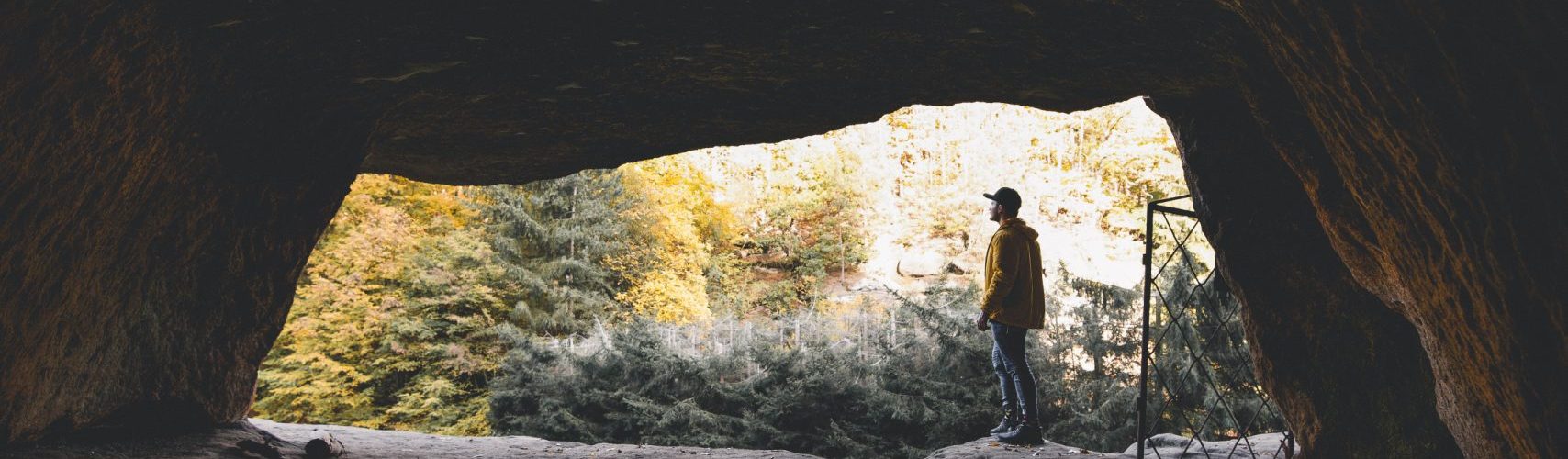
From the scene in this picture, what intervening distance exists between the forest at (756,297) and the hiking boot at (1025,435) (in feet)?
4.49

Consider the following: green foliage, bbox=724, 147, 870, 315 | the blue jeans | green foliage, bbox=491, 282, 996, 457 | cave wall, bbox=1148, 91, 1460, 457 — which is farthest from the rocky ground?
green foliage, bbox=724, 147, 870, 315

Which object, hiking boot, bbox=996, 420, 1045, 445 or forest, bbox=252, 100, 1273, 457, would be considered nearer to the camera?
hiking boot, bbox=996, 420, 1045, 445

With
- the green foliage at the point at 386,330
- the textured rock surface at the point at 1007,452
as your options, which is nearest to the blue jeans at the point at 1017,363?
the textured rock surface at the point at 1007,452

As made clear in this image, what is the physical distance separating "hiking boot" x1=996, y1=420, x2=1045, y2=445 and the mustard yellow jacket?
635mm

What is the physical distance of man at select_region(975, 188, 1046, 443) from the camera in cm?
502

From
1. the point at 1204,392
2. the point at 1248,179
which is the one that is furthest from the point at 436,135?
the point at 1204,392

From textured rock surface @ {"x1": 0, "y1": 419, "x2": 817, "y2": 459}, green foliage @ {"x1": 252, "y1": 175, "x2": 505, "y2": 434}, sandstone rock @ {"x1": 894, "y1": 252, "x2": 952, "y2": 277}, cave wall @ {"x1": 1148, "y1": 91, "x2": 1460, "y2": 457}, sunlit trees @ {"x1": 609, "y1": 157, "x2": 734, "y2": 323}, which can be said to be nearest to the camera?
textured rock surface @ {"x1": 0, "y1": 419, "x2": 817, "y2": 459}

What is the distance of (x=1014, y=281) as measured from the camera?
503 cm

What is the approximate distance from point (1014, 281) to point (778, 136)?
1743 mm

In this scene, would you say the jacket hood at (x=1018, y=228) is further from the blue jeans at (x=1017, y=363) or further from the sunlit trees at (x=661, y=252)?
the sunlit trees at (x=661, y=252)

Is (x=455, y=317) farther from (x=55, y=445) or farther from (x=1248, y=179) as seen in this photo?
(x=1248, y=179)

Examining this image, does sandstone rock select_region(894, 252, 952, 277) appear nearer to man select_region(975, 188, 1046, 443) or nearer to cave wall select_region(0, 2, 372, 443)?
man select_region(975, 188, 1046, 443)

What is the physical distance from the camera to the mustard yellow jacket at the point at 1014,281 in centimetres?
501

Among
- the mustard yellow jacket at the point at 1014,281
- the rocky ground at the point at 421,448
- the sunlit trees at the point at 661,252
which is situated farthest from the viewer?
the sunlit trees at the point at 661,252
